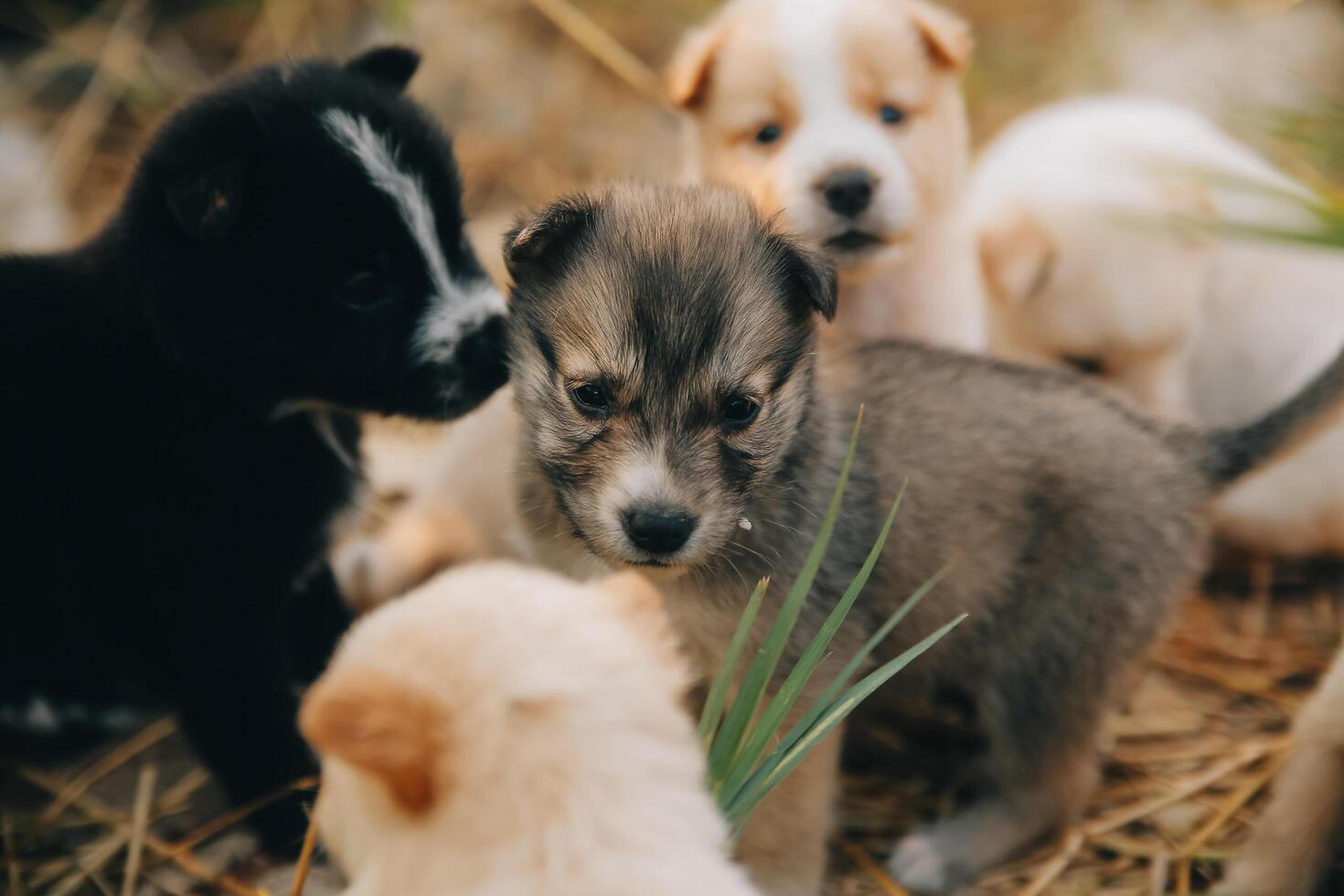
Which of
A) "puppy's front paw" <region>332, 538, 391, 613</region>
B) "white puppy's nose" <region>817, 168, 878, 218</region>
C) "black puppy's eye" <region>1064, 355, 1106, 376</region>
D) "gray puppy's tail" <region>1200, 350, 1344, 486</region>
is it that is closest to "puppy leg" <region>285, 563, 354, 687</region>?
"puppy's front paw" <region>332, 538, 391, 613</region>

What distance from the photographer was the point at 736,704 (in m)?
2.49

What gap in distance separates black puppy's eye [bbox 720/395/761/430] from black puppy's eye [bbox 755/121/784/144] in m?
1.34

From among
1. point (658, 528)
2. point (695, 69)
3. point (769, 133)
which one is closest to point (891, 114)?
point (769, 133)

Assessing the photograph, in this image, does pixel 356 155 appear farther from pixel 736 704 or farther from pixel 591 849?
pixel 591 849

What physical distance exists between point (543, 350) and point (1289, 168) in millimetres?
4014

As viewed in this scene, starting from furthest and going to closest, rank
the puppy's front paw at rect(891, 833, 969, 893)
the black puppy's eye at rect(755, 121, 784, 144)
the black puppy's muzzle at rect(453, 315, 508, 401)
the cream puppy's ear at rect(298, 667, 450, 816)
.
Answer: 1. the black puppy's eye at rect(755, 121, 784, 144)
2. the puppy's front paw at rect(891, 833, 969, 893)
3. the black puppy's muzzle at rect(453, 315, 508, 401)
4. the cream puppy's ear at rect(298, 667, 450, 816)

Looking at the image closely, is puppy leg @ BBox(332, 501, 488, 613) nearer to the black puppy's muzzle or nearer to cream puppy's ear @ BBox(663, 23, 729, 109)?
the black puppy's muzzle

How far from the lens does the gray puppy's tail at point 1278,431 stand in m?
3.02

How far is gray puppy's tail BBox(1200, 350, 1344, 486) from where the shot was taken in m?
3.02

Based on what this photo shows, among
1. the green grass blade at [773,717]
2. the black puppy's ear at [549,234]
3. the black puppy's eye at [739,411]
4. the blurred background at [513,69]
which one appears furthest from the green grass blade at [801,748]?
the blurred background at [513,69]

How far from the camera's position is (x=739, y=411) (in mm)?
2631

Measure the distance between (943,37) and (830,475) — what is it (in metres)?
1.62

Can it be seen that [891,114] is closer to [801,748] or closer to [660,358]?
[660,358]

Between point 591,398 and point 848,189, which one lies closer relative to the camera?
point 591,398
